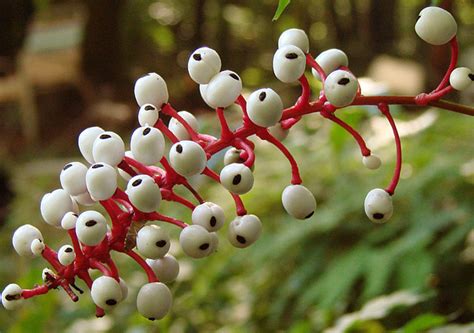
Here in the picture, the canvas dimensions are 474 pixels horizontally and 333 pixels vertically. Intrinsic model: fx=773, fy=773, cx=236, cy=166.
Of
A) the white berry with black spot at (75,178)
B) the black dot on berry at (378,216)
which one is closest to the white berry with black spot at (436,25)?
the black dot on berry at (378,216)

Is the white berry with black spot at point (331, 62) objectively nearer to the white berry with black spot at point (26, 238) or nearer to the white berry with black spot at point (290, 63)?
the white berry with black spot at point (290, 63)

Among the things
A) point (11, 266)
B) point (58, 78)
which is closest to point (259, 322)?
point (11, 266)

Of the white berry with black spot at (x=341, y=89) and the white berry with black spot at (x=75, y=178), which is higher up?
the white berry with black spot at (x=341, y=89)

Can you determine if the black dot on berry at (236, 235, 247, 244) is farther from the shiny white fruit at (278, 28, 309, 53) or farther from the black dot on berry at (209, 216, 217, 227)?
the shiny white fruit at (278, 28, 309, 53)

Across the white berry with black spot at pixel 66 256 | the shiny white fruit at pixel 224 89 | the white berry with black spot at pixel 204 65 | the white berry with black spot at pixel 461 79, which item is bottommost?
the white berry with black spot at pixel 66 256

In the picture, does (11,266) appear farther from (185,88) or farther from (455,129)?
(185,88)

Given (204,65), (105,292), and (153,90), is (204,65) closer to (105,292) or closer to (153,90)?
(153,90)

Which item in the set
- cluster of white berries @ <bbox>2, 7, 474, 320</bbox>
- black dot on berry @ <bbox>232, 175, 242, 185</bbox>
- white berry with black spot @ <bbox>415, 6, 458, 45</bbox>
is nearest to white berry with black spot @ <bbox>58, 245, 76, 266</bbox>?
cluster of white berries @ <bbox>2, 7, 474, 320</bbox>
